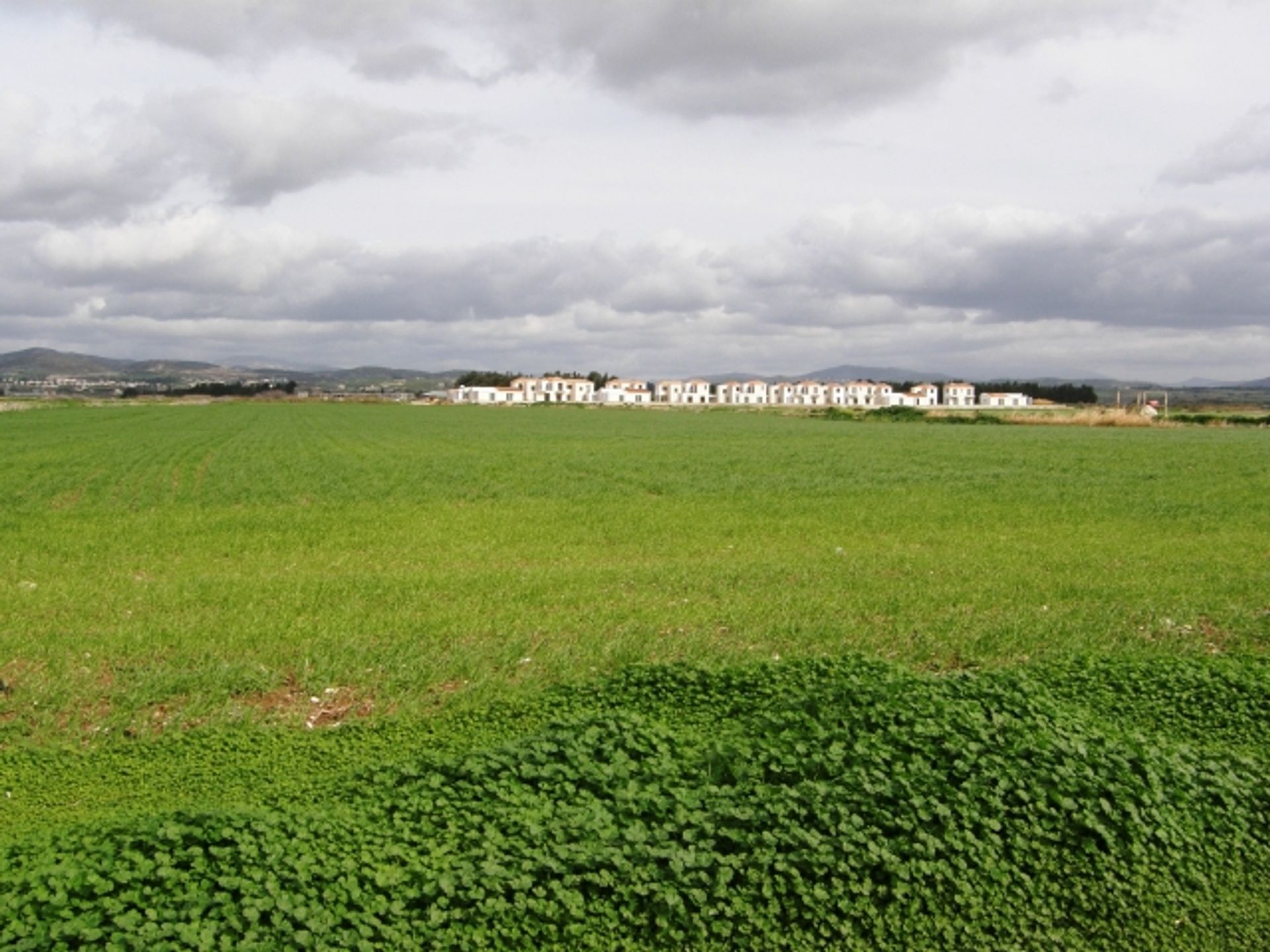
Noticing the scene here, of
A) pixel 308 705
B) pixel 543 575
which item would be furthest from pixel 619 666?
pixel 543 575

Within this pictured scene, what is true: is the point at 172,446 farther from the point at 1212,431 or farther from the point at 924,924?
the point at 1212,431

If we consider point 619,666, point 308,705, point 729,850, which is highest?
point 729,850

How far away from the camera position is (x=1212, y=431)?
89.4 m

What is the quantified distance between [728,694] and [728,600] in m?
4.80

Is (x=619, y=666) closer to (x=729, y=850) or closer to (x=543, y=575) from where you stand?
(x=729, y=850)

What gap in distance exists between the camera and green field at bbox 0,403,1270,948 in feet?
20.1

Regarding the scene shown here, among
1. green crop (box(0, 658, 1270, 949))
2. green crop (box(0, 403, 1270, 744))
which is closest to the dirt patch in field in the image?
green crop (box(0, 403, 1270, 744))

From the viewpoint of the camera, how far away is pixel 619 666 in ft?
35.5

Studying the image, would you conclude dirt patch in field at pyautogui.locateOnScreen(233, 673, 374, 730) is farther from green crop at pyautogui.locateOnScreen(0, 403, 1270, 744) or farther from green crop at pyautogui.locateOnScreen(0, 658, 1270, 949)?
green crop at pyautogui.locateOnScreen(0, 658, 1270, 949)

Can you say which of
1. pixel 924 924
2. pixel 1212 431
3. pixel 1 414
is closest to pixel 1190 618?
pixel 924 924

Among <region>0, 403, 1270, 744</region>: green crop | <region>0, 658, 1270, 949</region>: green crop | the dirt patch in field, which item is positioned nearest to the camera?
A: <region>0, 658, 1270, 949</region>: green crop

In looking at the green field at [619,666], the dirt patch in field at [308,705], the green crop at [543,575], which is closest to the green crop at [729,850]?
the green field at [619,666]

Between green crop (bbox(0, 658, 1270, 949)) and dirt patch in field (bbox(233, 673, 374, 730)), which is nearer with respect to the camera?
green crop (bbox(0, 658, 1270, 949))

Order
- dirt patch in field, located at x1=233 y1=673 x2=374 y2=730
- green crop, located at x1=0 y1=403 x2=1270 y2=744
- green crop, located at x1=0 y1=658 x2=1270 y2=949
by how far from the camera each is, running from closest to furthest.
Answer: green crop, located at x1=0 y1=658 x2=1270 y2=949
dirt patch in field, located at x1=233 y1=673 x2=374 y2=730
green crop, located at x1=0 y1=403 x2=1270 y2=744
